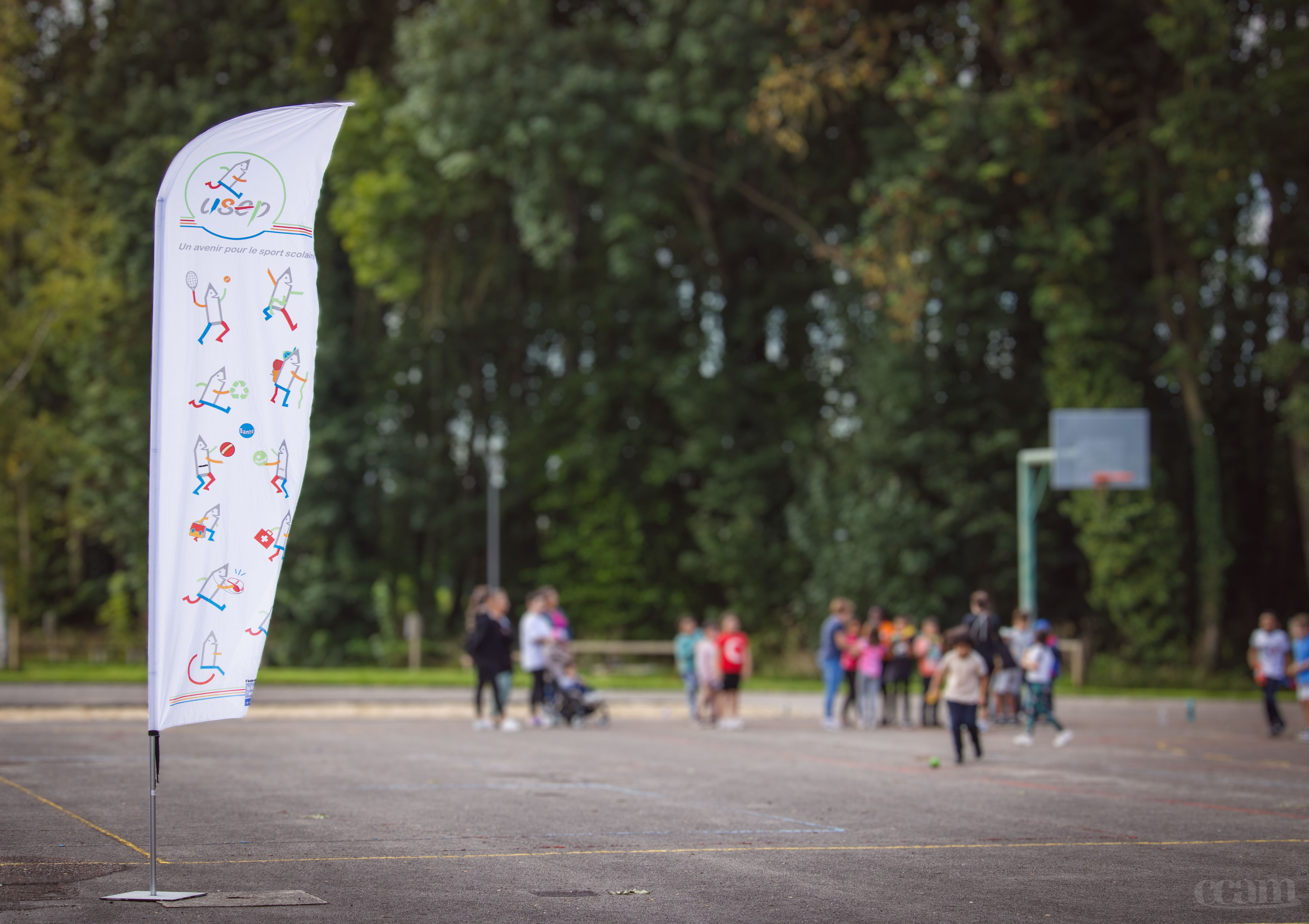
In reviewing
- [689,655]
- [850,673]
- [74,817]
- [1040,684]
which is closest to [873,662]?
[850,673]

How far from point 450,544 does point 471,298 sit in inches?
309

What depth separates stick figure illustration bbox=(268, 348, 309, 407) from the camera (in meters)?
9.24

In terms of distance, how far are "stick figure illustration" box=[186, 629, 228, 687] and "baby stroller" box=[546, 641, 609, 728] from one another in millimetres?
13534

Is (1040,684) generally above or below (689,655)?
below

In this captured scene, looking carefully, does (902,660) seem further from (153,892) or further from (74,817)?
(153,892)

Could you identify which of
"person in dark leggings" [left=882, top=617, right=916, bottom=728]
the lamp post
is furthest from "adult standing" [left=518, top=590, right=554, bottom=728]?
the lamp post

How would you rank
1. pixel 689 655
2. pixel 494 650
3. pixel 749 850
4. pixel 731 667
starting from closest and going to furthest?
1. pixel 749 850
2. pixel 494 650
3. pixel 731 667
4. pixel 689 655

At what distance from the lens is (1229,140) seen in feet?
104

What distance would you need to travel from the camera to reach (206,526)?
8961 mm

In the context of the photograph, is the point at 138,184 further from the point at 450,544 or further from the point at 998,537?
the point at 998,537

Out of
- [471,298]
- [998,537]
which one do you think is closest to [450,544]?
[471,298]

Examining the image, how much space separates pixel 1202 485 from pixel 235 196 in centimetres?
3199

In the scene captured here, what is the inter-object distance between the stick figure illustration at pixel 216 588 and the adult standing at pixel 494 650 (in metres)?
12.6

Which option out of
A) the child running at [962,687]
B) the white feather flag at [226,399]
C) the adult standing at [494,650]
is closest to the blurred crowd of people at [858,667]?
the adult standing at [494,650]
